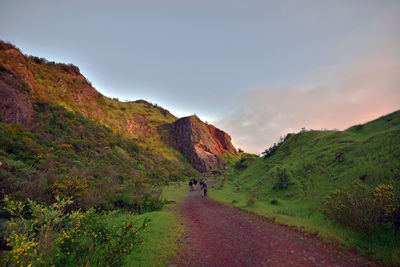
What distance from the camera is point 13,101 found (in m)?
18.7

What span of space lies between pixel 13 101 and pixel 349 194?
31342 mm

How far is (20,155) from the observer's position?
42.1 feet

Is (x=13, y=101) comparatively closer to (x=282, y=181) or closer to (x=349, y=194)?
(x=349, y=194)

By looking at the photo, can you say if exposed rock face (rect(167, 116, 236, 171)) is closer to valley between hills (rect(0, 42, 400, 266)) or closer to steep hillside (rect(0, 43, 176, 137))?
steep hillside (rect(0, 43, 176, 137))

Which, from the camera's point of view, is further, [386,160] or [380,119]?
[380,119]

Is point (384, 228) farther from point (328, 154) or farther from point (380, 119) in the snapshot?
point (380, 119)

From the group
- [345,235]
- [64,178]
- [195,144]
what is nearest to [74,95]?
[64,178]

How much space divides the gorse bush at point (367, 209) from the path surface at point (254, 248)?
168 centimetres

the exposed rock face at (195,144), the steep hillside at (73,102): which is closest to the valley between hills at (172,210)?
the steep hillside at (73,102)

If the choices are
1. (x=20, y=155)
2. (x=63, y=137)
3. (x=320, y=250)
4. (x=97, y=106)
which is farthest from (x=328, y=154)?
(x=97, y=106)

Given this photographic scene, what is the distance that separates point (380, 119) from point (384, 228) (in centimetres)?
2217

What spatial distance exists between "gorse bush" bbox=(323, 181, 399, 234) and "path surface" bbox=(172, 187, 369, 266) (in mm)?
1684

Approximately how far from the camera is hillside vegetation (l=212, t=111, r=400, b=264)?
5.88 meters

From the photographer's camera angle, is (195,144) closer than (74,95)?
No
